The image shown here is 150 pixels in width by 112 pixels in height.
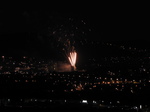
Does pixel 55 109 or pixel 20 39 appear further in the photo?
pixel 20 39

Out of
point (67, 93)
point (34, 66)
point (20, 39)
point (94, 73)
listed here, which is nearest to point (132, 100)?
point (67, 93)

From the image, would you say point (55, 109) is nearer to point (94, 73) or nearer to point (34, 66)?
point (94, 73)

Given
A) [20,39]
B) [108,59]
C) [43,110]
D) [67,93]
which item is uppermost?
[20,39]

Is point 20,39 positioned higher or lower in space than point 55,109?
higher

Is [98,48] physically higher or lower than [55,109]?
higher

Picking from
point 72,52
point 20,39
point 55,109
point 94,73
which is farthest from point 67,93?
point 20,39

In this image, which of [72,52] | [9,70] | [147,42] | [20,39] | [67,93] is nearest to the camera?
[67,93]

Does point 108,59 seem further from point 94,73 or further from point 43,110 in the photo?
point 43,110

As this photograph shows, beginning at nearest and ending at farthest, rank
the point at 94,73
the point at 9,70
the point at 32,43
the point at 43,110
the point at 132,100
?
the point at 43,110 → the point at 132,100 → the point at 94,73 → the point at 9,70 → the point at 32,43

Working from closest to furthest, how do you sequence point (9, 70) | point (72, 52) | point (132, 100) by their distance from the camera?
1. point (132, 100)
2. point (72, 52)
3. point (9, 70)
